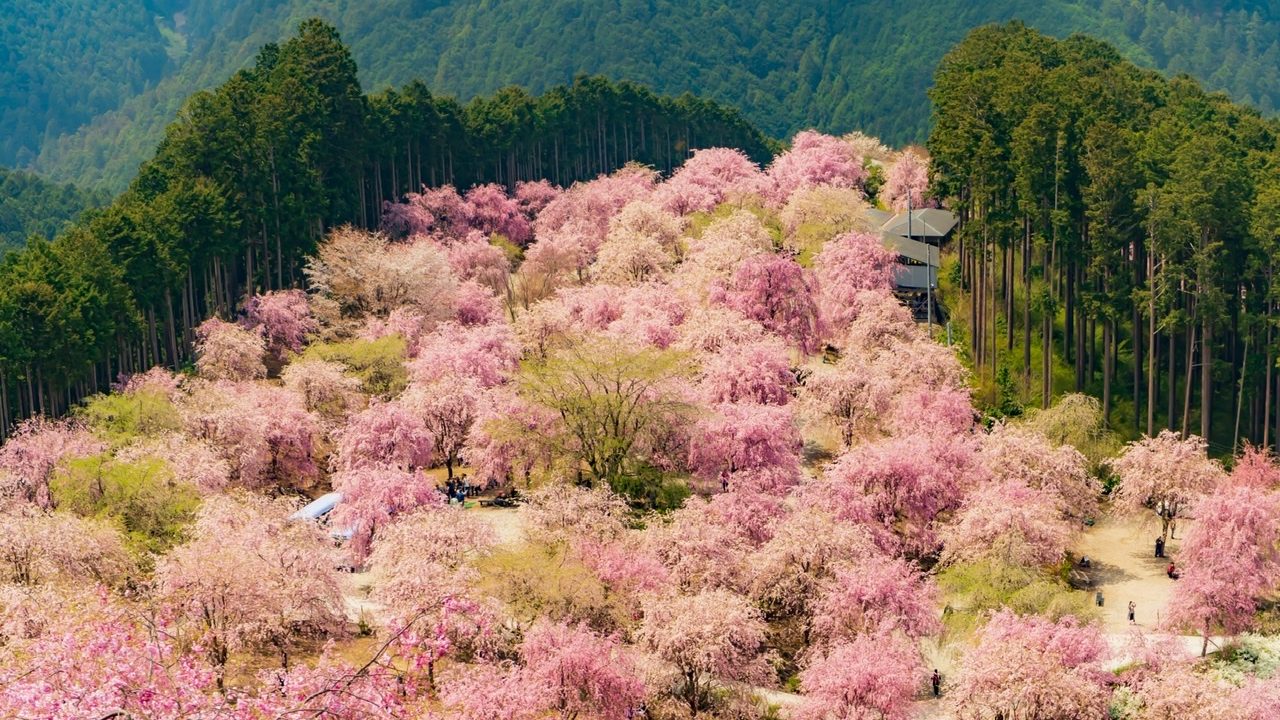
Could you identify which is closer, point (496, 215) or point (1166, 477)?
point (1166, 477)

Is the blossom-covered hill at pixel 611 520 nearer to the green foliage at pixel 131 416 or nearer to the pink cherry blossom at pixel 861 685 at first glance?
the pink cherry blossom at pixel 861 685

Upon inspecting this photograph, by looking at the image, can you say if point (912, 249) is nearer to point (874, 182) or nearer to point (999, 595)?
point (874, 182)

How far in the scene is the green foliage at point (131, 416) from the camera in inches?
2665

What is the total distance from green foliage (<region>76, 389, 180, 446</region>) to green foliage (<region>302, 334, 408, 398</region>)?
1043 centimetres

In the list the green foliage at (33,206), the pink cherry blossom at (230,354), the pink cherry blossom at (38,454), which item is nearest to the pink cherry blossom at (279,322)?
the pink cherry blossom at (230,354)

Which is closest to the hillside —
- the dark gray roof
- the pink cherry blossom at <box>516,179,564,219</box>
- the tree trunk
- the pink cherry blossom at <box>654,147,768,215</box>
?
the tree trunk

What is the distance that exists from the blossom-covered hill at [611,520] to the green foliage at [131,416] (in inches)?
9.2

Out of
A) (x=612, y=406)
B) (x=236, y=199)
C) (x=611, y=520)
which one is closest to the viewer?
(x=611, y=520)

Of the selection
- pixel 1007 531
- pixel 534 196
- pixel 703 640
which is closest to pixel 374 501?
pixel 703 640

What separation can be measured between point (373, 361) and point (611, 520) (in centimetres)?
2941

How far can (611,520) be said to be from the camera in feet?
175

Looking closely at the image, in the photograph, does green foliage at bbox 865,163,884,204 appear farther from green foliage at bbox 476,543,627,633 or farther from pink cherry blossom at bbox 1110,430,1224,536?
green foliage at bbox 476,543,627,633

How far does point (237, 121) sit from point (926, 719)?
66810 millimetres

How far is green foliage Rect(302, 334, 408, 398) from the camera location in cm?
7819
